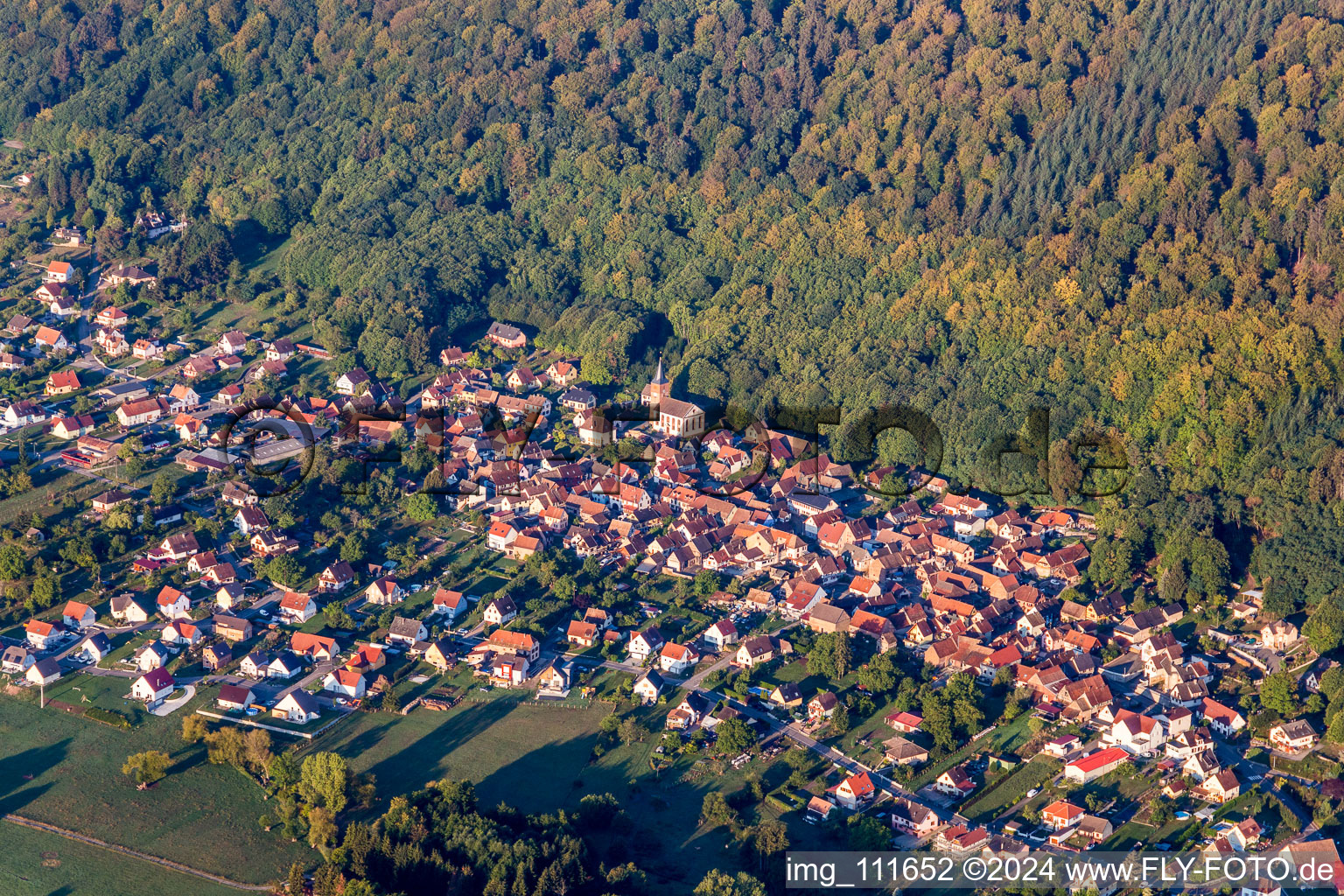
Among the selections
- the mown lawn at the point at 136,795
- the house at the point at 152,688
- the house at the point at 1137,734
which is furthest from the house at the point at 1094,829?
A: the house at the point at 152,688

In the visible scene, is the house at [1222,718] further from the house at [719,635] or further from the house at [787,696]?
the house at [719,635]

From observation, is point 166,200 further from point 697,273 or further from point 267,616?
point 267,616

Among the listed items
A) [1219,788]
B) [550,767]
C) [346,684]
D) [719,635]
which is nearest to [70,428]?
[346,684]

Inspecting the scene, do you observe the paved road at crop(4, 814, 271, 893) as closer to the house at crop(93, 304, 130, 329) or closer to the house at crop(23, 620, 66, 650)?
the house at crop(23, 620, 66, 650)

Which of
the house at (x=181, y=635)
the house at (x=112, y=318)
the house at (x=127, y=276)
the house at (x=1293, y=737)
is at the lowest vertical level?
the house at (x=1293, y=737)

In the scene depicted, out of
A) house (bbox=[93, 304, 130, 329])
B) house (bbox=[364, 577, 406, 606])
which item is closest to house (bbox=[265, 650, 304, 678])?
house (bbox=[364, 577, 406, 606])

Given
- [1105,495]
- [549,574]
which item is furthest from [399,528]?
[1105,495]
